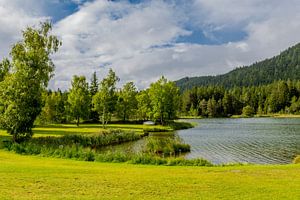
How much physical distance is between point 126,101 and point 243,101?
368 feet

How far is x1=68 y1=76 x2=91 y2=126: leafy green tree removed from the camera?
258ft

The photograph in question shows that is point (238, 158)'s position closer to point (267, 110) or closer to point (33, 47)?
point (33, 47)

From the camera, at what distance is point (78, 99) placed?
78812mm

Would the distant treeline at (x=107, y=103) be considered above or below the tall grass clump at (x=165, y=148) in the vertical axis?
above

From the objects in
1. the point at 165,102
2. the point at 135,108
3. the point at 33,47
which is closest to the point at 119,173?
the point at 33,47

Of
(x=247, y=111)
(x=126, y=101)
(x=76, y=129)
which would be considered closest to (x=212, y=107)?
(x=247, y=111)

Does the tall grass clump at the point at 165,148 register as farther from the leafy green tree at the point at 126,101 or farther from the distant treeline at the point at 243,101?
the distant treeline at the point at 243,101

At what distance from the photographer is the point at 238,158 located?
3697 centimetres

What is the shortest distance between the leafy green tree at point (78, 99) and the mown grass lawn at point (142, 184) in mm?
60320

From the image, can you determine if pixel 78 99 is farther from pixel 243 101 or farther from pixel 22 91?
pixel 243 101

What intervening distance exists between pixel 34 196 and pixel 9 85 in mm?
29523

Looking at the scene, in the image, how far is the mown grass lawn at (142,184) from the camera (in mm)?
→ 13219

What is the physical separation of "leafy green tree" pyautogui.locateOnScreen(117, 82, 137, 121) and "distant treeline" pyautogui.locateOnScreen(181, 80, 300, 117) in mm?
83000

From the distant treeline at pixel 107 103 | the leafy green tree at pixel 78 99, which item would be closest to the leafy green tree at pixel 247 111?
the distant treeline at pixel 107 103
